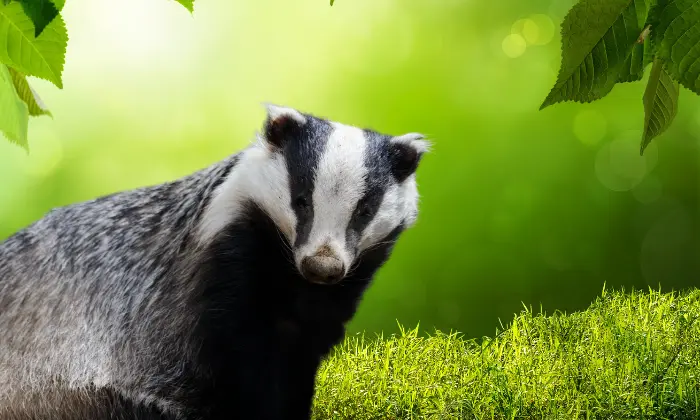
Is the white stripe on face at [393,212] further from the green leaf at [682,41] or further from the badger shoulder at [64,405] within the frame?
the green leaf at [682,41]

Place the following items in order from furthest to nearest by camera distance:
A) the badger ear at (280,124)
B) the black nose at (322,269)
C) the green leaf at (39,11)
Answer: the badger ear at (280,124) < the black nose at (322,269) < the green leaf at (39,11)

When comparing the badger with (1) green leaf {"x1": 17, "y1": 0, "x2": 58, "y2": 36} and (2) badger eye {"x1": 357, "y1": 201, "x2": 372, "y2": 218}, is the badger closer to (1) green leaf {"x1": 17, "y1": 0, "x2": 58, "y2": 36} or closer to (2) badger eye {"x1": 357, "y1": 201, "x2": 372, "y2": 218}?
(2) badger eye {"x1": 357, "y1": 201, "x2": 372, "y2": 218}

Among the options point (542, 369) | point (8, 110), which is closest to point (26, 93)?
point (8, 110)

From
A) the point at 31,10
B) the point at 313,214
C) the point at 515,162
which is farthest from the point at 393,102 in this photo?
the point at 31,10

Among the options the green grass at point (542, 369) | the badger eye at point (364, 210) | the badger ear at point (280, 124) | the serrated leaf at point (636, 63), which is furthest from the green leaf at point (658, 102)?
the green grass at point (542, 369)

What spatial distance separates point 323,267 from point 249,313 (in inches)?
9.4

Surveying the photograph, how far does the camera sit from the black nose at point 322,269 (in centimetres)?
153

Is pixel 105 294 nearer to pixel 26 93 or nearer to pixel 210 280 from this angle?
pixel 210 280

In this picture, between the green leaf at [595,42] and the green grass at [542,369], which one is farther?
the green grass at [542,369]

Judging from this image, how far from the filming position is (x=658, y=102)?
738mm

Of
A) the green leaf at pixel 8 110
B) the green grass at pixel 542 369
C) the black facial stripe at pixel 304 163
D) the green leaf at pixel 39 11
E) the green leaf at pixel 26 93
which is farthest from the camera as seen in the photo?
the green grass at pixel 542 369

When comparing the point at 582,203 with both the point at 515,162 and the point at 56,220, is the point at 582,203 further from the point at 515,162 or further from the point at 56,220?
the point at 56,220

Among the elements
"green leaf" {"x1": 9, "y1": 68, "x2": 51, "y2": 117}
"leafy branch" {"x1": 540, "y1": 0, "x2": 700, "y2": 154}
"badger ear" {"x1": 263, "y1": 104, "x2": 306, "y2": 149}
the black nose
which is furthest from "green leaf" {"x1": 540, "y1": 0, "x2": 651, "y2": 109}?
"badger ear" {"x1": 263, "y1": 104, "x2": 306, "y2": 149}

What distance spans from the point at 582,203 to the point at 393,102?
0.81 meters
